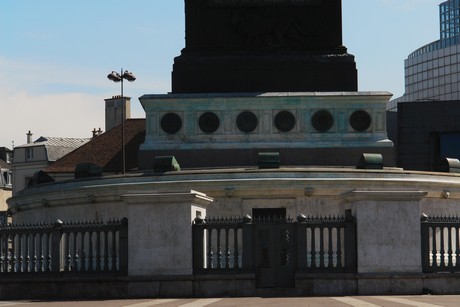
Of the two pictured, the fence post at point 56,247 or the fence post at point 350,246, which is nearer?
the fence post at point 350,246

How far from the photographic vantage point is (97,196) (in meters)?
48.2

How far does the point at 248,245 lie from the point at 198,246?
4.71 feet

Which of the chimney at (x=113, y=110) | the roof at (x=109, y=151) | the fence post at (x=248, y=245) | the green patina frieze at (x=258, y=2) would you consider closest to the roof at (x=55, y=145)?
the chimney at (x=113, y=110)

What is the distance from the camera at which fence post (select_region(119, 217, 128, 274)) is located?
3791 centimetres

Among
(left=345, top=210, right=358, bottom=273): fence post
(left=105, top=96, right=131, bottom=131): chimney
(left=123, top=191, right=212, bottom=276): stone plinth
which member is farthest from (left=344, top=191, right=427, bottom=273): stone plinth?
(left=105, top=96, right=131, bottom=131): chimney

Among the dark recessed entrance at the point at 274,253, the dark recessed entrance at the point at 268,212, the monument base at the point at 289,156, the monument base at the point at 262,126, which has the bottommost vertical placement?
the dark recessed entrance at the point at 274,253

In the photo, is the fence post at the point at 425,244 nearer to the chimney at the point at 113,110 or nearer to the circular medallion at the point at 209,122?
the circular medallion at the point at 209,122

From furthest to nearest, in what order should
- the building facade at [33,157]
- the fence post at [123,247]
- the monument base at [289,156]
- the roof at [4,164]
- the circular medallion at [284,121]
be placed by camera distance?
the roof at [4,164] < the building facade at [33,157] < the circular medallion at [284,121] < the monument base at [289,156] < the fence post at [123,247]

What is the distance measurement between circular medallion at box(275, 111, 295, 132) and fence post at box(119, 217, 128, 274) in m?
15.9

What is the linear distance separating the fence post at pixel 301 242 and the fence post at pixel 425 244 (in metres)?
3.34

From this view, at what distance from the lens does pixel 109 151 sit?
88.7 metres

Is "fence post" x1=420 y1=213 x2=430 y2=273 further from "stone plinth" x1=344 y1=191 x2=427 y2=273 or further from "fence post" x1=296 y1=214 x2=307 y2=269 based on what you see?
"fence post" x1=296 y1=214 x2=307 y2=269

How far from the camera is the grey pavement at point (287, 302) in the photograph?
31.6 m

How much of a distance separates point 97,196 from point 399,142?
145ft
